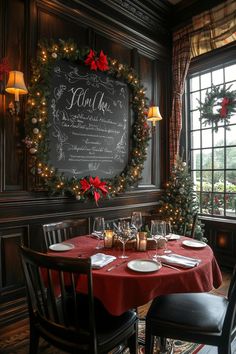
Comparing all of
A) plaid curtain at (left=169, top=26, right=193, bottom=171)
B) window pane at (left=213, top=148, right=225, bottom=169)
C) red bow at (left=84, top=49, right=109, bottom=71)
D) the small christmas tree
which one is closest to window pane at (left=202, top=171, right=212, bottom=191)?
window pane at (left=213, top=148, right=225, bottom=169)

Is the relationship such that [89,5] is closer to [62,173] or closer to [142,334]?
[62,173]

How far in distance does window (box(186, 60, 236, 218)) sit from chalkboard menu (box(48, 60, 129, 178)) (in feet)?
4.50

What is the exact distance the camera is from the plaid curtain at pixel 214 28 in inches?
141

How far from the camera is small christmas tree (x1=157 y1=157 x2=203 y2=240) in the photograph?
3877mm

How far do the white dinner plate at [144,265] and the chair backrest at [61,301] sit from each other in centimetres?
29

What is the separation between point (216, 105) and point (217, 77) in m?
0.46

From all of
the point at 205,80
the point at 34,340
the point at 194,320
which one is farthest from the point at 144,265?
the point at 205,80

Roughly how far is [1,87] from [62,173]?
1040 millimetres

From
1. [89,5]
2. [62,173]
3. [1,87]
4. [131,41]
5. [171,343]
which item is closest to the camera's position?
[171,343]

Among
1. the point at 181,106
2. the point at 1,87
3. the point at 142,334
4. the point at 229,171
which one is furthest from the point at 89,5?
the point at 142,334

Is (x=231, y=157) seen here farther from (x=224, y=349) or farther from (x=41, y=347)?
(x=41, y=347)

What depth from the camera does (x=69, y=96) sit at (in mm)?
3078

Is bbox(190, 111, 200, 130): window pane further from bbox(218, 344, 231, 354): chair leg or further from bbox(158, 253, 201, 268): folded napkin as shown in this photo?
bbox(218, 344, 231, 354): chair leg

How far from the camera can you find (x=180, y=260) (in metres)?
1.68
